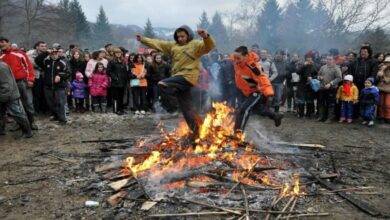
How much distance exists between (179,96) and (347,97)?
6.19m

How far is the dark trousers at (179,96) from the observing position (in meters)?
6.86

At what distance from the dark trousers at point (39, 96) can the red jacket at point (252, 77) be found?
270 inches

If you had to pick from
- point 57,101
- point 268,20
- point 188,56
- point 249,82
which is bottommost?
point 57,101

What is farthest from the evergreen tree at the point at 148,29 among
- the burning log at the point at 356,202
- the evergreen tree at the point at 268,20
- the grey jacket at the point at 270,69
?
the burning log at the point at 356,202

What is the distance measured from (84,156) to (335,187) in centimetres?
458

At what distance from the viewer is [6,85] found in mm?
8562

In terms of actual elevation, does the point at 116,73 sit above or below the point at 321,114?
above

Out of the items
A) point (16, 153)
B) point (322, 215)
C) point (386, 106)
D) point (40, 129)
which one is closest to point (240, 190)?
point (322, 215)

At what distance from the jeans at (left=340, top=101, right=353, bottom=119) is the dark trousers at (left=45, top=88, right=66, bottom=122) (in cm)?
831

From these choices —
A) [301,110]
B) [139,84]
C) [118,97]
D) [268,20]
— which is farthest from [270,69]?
[268,20]

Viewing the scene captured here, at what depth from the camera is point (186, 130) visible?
A: 26.3 feet

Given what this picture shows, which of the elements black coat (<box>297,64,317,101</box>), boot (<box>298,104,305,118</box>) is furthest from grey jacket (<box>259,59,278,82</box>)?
boot (<box>298,104,305,118</box>)

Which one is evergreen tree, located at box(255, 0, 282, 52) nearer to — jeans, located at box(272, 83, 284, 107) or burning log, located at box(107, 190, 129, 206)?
jeans, located at box(272, 83, 284, 107)

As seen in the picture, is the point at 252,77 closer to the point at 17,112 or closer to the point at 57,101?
the point at 17,112
